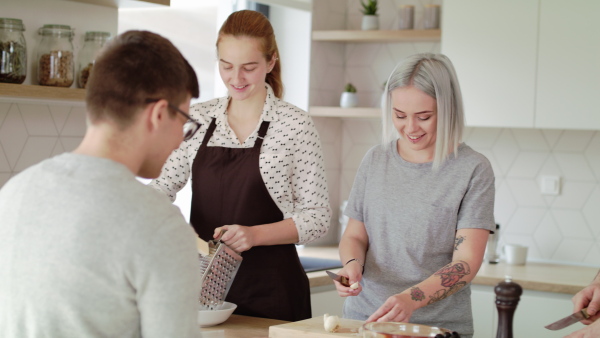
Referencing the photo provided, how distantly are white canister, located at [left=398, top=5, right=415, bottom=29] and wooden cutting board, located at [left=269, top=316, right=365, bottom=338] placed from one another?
2.35 meters

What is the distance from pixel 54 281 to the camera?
104 cm

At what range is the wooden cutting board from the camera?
178cm

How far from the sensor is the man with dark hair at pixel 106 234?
3.38 feet

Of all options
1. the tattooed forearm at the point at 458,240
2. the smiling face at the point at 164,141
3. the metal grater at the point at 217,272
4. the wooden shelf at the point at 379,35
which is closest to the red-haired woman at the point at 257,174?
the metal grater at the point at 217,272

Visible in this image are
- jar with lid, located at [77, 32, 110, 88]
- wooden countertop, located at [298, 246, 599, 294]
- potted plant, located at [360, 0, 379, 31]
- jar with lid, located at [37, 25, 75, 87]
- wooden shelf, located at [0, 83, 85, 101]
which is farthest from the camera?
potted plant, located at [360, 0, 379, 31]

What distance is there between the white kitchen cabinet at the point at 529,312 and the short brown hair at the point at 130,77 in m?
2.42

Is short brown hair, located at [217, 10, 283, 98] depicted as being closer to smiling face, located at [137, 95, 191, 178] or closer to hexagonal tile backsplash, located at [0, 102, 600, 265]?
smiling face, located at [137, 95, 191, 178]

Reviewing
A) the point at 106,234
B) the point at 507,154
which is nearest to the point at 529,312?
the point at 507,154

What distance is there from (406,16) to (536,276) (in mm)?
1447

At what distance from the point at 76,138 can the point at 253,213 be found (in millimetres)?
989

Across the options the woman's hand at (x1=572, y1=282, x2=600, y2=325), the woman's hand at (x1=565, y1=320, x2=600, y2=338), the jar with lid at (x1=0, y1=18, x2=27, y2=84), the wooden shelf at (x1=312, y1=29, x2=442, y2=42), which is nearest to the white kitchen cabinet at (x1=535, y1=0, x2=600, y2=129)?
the wooden shelf at (x1=312, y1=29, x2=442, y2=42)

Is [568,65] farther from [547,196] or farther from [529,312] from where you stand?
[529,312]

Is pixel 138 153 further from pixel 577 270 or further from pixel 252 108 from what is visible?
pixel 577 270

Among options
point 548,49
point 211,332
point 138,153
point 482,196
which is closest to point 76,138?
point 211,332
